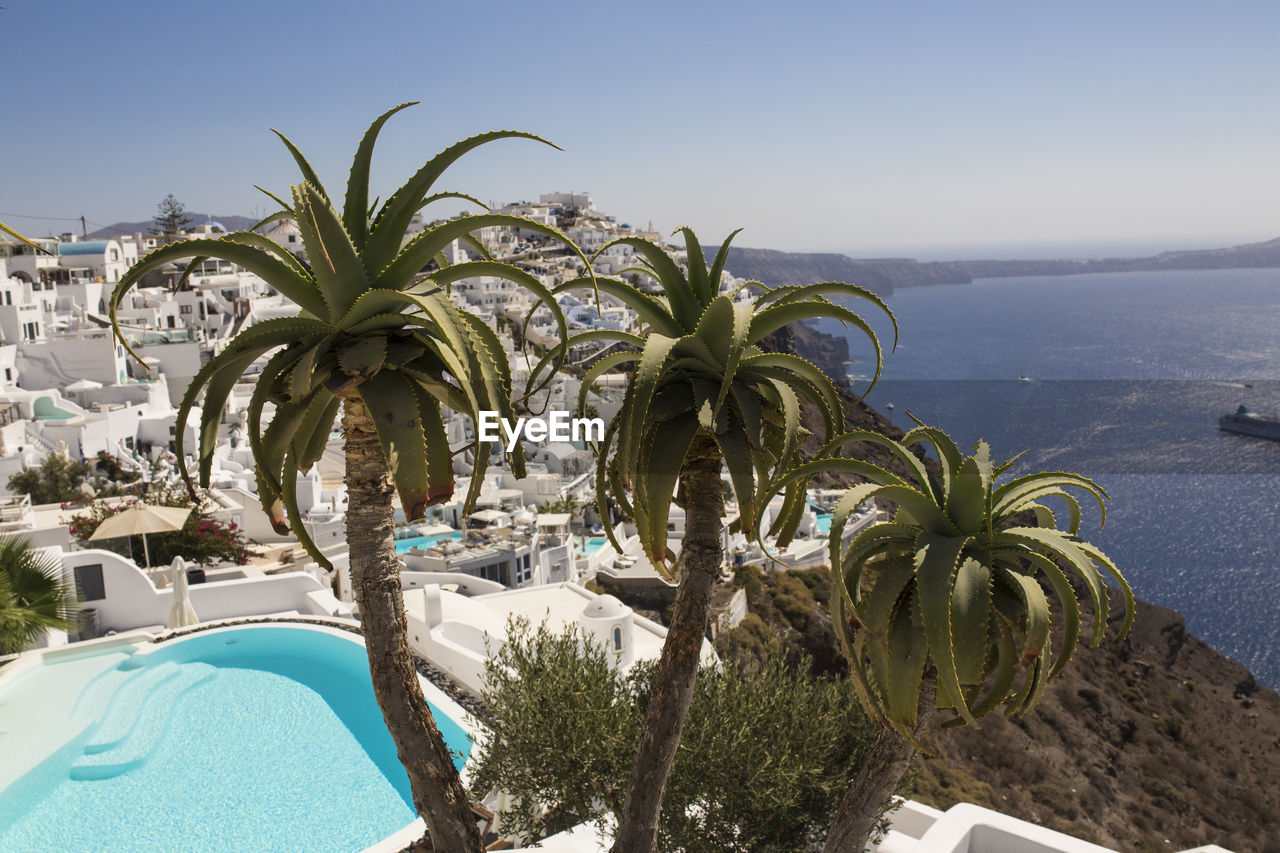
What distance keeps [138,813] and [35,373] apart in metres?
43.9

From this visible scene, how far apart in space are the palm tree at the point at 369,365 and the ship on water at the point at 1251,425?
106381mm

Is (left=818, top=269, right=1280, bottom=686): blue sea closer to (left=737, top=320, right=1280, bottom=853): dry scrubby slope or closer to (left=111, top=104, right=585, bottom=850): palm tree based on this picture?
(left=737, top=320, right=1280, bottom=853): dry scrubby slope

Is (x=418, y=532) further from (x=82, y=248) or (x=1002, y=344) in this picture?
(x=1002, y=344)

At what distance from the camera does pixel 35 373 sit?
45875 millimetres

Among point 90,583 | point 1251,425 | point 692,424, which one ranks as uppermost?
point 692,424

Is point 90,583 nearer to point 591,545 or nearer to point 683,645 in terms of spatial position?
point 683,645

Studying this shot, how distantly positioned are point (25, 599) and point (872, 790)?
1368 centimetres

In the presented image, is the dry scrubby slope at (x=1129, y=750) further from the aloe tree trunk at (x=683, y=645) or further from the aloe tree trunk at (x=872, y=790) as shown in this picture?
the aloe tree trunk at (x=683, y=645)

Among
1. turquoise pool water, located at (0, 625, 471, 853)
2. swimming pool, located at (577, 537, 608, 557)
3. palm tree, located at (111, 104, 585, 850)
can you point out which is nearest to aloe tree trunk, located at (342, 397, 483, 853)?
palm tree, located at (111, 104, 585, 850)

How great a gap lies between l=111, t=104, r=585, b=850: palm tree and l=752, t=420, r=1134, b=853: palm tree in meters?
1.65

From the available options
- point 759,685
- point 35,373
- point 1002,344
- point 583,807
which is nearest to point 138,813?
point 583,807

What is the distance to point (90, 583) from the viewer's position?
16.6m

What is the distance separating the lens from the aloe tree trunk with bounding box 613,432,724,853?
4574 millimetres

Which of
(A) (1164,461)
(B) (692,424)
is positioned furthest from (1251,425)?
(B) (692,424)
